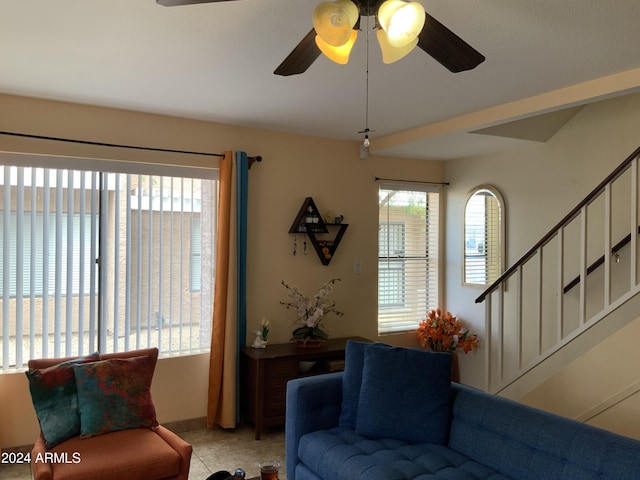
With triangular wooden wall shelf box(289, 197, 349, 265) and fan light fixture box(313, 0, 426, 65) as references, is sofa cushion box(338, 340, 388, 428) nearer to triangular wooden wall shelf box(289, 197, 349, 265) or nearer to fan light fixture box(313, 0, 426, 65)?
triangular wooden wall shelf box(289, 197, 349, 265)

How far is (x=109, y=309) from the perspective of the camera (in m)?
3.80

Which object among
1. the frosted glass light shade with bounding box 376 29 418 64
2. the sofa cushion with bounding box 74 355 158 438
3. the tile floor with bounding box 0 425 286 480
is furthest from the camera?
the tile floor with bounding box 0 425 286 480

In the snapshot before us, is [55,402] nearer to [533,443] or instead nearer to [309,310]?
[309,310]

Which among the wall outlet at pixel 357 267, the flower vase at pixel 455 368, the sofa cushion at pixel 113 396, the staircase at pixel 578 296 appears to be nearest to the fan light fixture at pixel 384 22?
the staircase at pixel 578 296

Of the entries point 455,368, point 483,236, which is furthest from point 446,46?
point 455,368

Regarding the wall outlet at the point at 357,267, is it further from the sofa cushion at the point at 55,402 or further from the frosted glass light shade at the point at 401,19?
the frosted glass light shade at the point at 401,19

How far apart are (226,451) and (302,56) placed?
2.88 meters

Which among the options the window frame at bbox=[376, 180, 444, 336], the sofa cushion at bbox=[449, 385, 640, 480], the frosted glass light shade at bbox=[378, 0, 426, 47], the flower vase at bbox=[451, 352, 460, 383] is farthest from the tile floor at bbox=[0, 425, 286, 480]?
the frosted glass light shade at bbox=[378, 0, 426, 47]

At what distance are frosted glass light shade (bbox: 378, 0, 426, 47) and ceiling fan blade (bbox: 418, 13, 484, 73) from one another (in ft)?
0.60

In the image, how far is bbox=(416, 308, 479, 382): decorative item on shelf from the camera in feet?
16.2

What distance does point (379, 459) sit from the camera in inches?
96.0

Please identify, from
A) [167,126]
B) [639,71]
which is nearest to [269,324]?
[167,126]

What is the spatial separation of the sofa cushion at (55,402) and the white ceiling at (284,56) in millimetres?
1716

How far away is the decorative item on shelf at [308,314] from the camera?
4.25m
